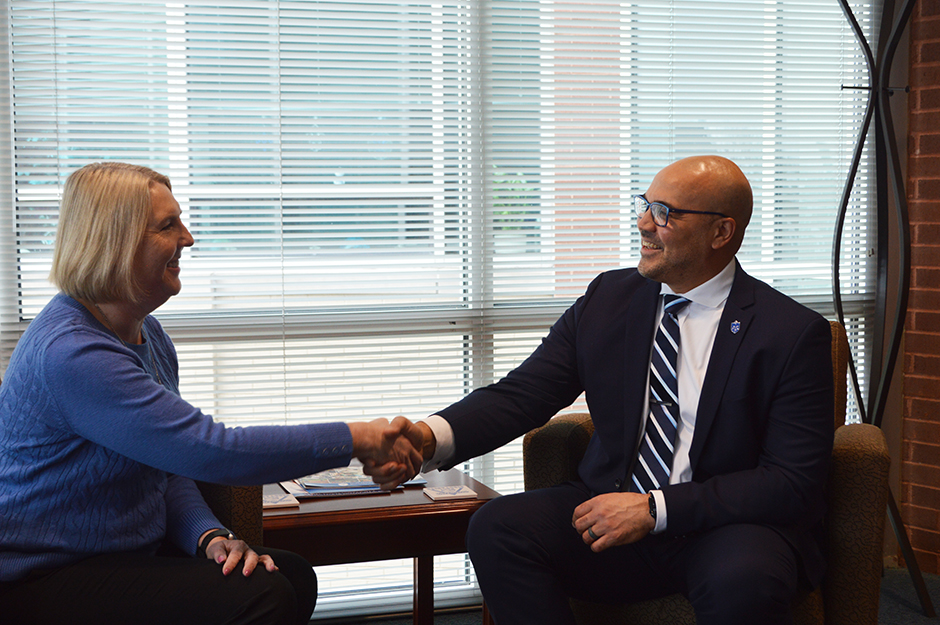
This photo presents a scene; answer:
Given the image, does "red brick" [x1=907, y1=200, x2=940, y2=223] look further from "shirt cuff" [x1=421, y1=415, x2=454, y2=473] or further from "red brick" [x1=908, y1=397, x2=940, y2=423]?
"shirt cuff" [x1=421, y1=415, x2=454, y2=473]

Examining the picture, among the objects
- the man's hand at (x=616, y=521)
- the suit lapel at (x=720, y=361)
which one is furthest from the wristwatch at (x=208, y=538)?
the suit lapel at (x=720, y=361)

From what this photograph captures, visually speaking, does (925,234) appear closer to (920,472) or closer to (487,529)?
(920,472)

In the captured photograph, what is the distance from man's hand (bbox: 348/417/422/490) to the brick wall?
2.28 m

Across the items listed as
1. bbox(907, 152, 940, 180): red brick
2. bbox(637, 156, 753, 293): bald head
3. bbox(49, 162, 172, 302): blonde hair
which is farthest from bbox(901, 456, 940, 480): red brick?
bbox(49, 162, 172, 302): blonde hair

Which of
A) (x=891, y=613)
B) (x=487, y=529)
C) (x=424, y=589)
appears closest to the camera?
(x=487, y=529)

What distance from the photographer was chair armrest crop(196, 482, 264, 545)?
76.3 inches

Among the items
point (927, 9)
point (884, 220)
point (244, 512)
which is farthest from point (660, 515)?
point (927, 9)

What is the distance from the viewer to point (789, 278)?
11.3 ft

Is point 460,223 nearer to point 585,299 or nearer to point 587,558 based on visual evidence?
point 585,299

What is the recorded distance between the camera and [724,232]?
2.14m

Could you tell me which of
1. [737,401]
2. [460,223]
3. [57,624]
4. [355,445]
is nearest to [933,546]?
[737,401]

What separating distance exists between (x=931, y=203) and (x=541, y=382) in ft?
6.47

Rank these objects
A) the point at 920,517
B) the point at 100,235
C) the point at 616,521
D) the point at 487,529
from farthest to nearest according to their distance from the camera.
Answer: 1. the point at 920,517
2. the point at 487,529
3. the point at 616,521
4. the point at 100,235

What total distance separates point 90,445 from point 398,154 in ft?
5.59
